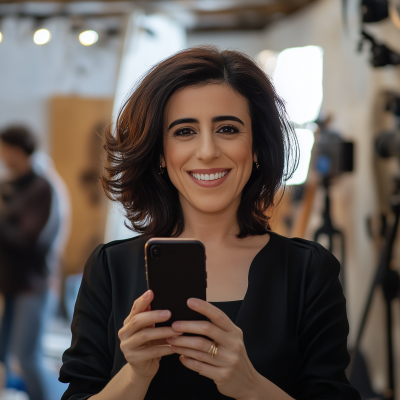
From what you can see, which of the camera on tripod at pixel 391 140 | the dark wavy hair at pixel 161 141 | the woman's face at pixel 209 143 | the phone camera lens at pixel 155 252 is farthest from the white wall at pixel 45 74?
the phone camera lens at pixel 155 252

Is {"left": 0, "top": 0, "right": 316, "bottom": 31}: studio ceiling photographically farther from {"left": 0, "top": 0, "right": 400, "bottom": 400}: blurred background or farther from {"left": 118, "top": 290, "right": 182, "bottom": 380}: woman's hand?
{"left": 118, "top": 290, "right": 182, "bottom": 380}: woman's hand

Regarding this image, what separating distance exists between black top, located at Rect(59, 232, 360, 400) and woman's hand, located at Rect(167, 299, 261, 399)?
151 mm


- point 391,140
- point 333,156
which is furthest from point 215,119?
point 333,156

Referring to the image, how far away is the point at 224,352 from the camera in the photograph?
778mm

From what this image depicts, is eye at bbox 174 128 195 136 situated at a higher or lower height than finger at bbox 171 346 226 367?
higher

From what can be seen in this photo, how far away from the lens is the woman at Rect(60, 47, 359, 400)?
941 mm

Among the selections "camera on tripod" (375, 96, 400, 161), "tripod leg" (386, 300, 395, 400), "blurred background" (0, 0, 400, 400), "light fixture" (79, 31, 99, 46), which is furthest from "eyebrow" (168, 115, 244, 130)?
"light fixture" (79, 31, 99, 46)

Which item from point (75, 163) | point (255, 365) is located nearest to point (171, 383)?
point (255, 365)

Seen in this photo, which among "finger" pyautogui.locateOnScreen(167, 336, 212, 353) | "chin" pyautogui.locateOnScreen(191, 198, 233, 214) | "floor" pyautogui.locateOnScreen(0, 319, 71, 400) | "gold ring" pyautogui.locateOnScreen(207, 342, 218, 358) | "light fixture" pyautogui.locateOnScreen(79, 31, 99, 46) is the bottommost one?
"floor" pyautogui.locateOnScreen(0, 319, 71, 400)

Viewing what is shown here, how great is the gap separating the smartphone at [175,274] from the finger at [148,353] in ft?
0.13

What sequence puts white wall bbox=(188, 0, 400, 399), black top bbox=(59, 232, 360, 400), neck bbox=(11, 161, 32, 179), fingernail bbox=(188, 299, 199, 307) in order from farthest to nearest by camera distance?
neck bbox=(11, 161, 32, 179) → white wall bbox=(188, 0, 400, 399) → black top bbox=(59, 232, 360, 400) → fingernail bbox=(188, 299, 199, 307)

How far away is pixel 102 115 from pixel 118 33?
0.71 meters

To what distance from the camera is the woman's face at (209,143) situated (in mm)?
994

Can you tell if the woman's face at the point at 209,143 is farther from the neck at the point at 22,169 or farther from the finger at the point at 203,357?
the neck at the point at 22,169
